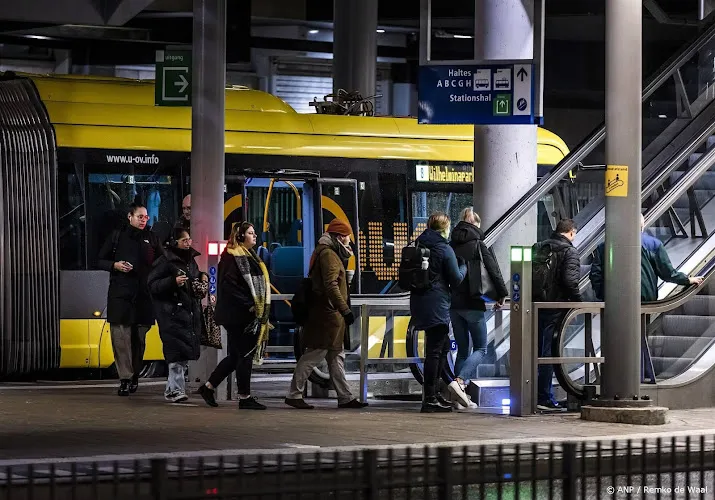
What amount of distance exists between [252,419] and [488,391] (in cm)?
252

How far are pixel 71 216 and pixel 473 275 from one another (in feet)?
20.6

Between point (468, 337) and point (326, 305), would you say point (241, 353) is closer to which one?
point (326, 305)

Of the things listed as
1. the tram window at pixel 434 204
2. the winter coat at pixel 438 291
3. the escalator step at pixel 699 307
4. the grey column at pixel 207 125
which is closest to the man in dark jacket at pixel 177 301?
the grey column at pixel 207 125

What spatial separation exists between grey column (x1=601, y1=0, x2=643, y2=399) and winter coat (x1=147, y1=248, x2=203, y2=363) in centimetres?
387

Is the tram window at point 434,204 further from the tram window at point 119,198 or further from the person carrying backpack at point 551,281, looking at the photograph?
the person carrying backpack at point 551,281

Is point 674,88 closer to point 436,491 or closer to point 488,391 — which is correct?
point 488,391

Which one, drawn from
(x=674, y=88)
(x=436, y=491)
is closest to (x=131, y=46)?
(x=674, y=88)

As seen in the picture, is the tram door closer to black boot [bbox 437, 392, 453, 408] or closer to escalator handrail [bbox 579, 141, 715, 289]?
escalator handrail [bbox 579, 141, 715, 289]

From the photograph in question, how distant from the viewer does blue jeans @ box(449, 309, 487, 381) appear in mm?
13961

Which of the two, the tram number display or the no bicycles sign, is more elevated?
the tram number display

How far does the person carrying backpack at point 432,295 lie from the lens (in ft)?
44.6

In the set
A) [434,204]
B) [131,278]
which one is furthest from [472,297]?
[434,204]

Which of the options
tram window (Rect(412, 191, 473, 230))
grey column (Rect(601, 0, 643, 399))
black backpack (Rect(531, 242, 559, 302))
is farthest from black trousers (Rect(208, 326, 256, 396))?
tram window (Rect(412, 191, 473, 230))

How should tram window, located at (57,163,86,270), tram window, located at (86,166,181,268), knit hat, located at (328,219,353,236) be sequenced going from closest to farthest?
knit hat, located at (328,219,353,236), tram window, located at (57,163,86,270), tram window, located at (86,166,181,268)
